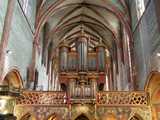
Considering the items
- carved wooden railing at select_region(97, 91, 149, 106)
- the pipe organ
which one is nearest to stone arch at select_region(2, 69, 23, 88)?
the pipe organ

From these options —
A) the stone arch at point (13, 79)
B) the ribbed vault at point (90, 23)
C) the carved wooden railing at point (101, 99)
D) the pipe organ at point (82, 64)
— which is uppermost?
the ribbed vault at point (90, 23)

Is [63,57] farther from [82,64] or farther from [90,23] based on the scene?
[90,23]

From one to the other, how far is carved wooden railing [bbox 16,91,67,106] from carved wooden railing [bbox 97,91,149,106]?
219cm

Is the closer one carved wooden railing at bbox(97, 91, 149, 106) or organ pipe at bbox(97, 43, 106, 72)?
carved wooden railing at bbox(97, 91, 149, 106)

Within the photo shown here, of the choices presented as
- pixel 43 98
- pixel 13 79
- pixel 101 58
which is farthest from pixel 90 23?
pixel 43 98

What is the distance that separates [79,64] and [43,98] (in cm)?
628

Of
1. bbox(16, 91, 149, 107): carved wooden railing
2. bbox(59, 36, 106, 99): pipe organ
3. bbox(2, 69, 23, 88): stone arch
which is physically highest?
bbox(59, 36, 106, 99): pipe organ

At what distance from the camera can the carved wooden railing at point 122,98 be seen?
1398 centimetres

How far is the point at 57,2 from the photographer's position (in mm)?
20609

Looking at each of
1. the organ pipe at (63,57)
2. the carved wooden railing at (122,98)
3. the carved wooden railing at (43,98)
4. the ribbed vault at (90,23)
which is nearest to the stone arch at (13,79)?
the carved wooden railing at (43,98)

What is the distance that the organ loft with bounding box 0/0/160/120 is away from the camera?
12816 millimetres

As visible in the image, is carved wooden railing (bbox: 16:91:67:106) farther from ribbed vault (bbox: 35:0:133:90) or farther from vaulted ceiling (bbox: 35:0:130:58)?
vaulted ceiling (bbox: 35:0:130:58)

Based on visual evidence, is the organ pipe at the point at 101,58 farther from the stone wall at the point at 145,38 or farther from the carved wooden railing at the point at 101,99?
the carved wooden railing at the point at 101,99

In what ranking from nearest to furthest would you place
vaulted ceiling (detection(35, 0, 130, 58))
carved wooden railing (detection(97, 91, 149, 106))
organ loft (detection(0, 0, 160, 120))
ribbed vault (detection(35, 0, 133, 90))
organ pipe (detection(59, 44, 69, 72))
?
organ loft (detection(0, 0, 160, 120)), carved wooden railing (detection(97, 91, 149, 106)), ribbed vault (detection(35, 0, 133, 90)), vaulted ceiling (detection(35, 0, 130, 58)), organ pipe (detection(59, 44, 69, 72))
